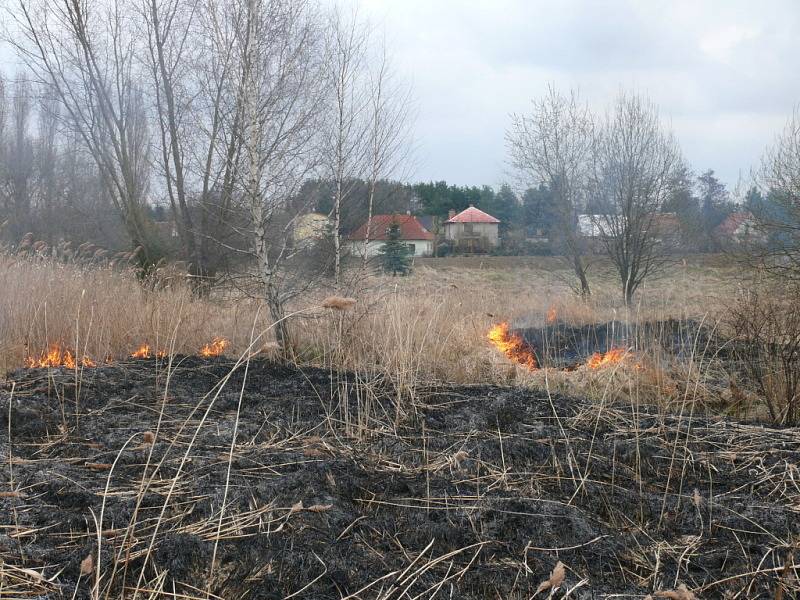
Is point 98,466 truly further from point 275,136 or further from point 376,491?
point 275,136

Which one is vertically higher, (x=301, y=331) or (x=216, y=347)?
(x=301, y=331)

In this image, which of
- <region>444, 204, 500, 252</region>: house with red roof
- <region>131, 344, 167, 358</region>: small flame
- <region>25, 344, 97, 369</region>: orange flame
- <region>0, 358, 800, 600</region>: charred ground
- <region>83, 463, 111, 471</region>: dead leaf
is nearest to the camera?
<region>0, 358, 800, 600</region>: charred ground

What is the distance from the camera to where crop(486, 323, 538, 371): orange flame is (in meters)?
7.53

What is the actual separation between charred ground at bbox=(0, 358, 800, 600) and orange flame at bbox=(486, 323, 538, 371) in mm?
3112

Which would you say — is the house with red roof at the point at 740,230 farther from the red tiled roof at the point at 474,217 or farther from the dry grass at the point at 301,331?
the red tiled roof at the point at 474,217

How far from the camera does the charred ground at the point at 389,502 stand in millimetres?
Result: 2072

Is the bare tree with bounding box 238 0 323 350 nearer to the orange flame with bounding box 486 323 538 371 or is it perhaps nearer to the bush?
the orange flame with bounding box 486 323 538 371

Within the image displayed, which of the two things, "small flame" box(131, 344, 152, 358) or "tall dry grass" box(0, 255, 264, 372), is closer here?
"tall dry grass" box(0, 255, 264, 372)

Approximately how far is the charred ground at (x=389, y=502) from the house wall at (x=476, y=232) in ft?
87.2

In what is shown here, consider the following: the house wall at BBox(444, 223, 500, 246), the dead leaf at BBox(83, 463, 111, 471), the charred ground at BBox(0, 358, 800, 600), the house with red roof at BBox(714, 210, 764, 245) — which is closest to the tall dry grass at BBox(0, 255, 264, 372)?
the charred ground at BBox(0, 358, 800, 600)

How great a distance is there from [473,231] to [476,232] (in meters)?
0.16

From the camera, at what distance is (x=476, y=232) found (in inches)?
1245

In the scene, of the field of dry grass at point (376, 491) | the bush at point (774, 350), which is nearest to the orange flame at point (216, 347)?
the field of dry grass at point (376, 491)

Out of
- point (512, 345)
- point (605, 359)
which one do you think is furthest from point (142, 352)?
point (605, 359)
